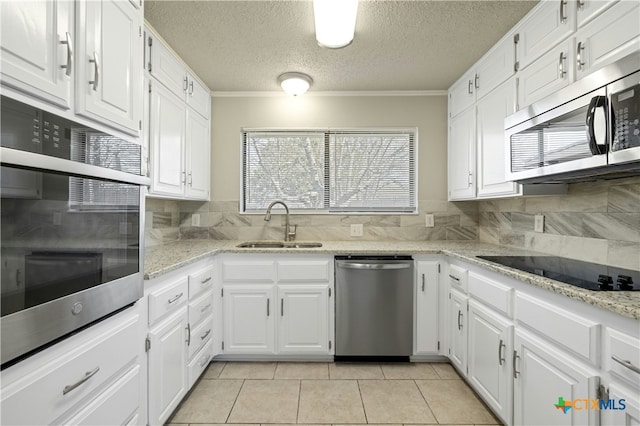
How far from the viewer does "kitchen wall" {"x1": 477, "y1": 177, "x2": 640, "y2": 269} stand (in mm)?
1557

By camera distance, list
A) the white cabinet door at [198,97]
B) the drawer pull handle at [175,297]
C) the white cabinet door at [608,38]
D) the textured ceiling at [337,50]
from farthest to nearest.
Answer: the white cabinet door at [198,97] → the textured ceiling at [337,50] → the drawer pull handle at [175,297] → the white cabinet door at [608,38]

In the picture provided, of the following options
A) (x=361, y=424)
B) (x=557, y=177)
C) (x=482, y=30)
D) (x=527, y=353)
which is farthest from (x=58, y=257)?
(x=482, y=30)

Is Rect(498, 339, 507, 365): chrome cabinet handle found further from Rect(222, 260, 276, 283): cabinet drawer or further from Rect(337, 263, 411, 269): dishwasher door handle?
Rect(222, 260, 276, 283): cabinet drawer

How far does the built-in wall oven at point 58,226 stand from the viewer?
2.38 feet

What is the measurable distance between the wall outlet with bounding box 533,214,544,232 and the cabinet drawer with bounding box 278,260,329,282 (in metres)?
1.49

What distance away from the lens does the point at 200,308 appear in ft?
6.88

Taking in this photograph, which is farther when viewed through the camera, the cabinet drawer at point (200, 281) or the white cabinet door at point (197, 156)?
the white cabinet door at point (197, 156)

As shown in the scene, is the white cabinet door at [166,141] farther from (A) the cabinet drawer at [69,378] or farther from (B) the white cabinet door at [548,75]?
(B) the white cabinet door at [548,75]

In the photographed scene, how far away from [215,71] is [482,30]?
77.1 inches

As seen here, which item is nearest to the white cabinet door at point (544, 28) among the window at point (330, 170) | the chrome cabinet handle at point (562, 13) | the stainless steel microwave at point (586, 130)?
the chrome cabinet handle at point (562, 13)

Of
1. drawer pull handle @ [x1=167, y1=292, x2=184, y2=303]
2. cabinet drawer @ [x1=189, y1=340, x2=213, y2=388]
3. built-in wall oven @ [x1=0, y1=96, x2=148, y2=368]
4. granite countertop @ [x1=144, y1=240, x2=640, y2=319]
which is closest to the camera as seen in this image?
built-in wall oven @ [x1=0, y1=96, x2=148, y2=368]

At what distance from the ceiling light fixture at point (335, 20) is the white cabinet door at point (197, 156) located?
126 centimetres

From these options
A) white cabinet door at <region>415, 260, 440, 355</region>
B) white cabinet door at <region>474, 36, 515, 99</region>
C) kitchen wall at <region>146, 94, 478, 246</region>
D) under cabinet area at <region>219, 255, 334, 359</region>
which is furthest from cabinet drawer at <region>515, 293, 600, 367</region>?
kitchen wall at <region>146, 94, 478, 246</region>

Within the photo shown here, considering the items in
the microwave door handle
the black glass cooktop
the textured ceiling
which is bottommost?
the black glass cooktop
